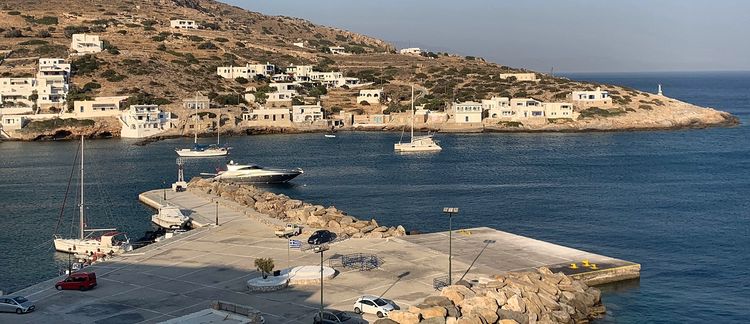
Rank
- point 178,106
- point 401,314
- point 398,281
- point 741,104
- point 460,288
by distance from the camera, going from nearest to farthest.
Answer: point 401,314
point 460,288
point 398,281
point 178,106
point 741,104

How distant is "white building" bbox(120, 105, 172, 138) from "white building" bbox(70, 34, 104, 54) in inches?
1379

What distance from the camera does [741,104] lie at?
7313 inches

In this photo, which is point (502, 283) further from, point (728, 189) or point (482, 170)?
point (482, 170)

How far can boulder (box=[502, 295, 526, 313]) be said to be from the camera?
101 ft

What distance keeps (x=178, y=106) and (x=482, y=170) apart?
58606mm

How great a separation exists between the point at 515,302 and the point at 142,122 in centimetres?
9184

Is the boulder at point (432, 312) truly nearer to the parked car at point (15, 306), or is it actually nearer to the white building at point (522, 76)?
the parked car at point (15, 306)

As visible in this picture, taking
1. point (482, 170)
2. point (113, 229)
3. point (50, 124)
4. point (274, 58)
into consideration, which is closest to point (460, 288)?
point (113, 229)

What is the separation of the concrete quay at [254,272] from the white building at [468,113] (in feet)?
261

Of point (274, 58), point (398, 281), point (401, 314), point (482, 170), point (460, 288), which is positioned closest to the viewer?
point (401, 314)

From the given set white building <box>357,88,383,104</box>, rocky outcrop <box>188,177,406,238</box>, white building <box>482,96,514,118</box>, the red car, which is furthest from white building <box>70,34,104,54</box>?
the red car

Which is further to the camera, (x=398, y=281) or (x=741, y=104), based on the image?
(x=741, y=104)

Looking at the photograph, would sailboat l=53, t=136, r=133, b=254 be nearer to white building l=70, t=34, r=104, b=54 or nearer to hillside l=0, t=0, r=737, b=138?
hillside l=0, t=0, r=737, b=138

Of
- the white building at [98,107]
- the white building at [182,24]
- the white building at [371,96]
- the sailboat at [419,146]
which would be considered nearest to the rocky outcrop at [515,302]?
the sailboat at [419,146]
